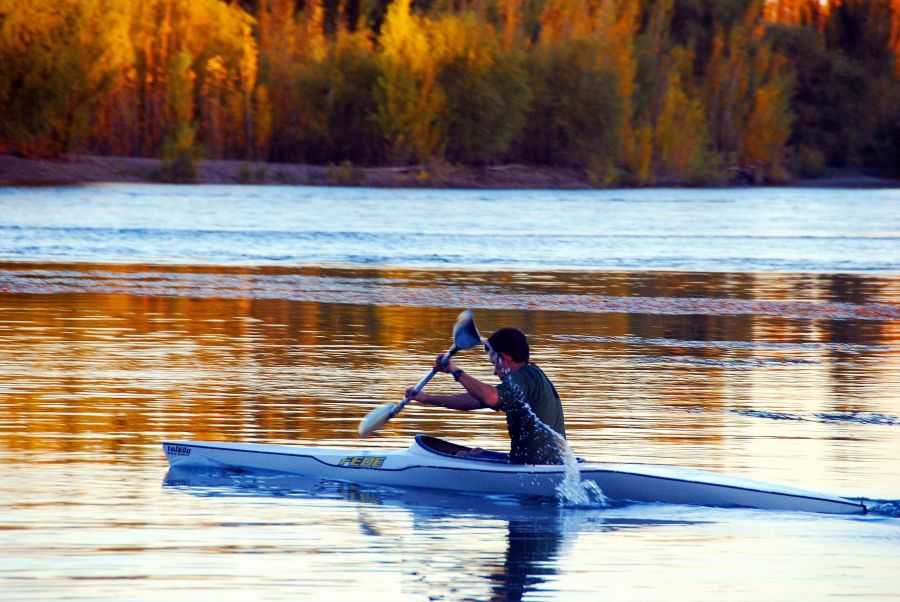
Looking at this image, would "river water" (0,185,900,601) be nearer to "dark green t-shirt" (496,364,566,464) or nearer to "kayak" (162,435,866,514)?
"kayak" (162,435,866,514)

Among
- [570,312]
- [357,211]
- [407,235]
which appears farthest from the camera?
[357,211]

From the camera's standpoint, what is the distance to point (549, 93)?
78.0m

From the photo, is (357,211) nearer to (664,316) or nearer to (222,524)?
(664,316)

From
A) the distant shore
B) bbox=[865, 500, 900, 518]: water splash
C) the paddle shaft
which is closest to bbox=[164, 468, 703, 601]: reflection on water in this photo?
the paddle shaft

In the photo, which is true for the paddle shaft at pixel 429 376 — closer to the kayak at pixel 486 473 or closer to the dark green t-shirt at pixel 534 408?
the kayak at pixel 486 473

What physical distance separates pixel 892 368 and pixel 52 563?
10.9 m

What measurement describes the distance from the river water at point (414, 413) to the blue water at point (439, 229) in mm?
411

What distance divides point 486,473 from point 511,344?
2.95 ft

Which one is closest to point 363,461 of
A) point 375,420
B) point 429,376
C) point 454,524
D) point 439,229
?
point 375,420

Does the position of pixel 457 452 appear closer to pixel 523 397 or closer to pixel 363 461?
pixel 363 461

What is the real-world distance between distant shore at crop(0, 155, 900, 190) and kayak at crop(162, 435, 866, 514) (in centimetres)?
5523

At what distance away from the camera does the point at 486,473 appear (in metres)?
10.4

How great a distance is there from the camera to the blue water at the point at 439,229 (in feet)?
109

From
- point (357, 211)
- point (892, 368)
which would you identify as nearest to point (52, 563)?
point (892, 368)
